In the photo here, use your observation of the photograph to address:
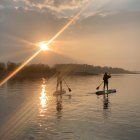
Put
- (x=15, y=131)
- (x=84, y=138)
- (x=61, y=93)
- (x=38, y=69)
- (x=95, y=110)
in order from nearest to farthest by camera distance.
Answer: (x=84, y=138), (x=15, y=131), (x=95, y=110), (x=61, y=93), (x=38, y=69)

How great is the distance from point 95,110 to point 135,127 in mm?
6803

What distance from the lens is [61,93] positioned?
129 ft

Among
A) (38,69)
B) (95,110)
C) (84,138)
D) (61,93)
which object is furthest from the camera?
(38,69)

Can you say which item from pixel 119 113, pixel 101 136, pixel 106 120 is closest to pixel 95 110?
pixel 119 113

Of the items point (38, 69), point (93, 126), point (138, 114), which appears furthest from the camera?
point (38, 69)

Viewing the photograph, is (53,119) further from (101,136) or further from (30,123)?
(101,136)

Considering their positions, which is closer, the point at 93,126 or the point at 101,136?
the point at 101,136

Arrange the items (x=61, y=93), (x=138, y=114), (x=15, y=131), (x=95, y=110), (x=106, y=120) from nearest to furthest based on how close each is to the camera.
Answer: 1. (x=15, y=131)
2. (x=106, y=120)
3. (x=138, y=114)
4. (x=95, y=110)
5. (x=61, y=93)

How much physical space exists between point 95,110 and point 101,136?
8.72 meters

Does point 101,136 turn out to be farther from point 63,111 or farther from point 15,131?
point 63,111

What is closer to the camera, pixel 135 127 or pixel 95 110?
pixel 135 127

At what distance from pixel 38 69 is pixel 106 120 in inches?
6904

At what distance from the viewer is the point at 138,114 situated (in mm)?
22453

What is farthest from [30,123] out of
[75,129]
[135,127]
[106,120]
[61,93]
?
[61,93]
